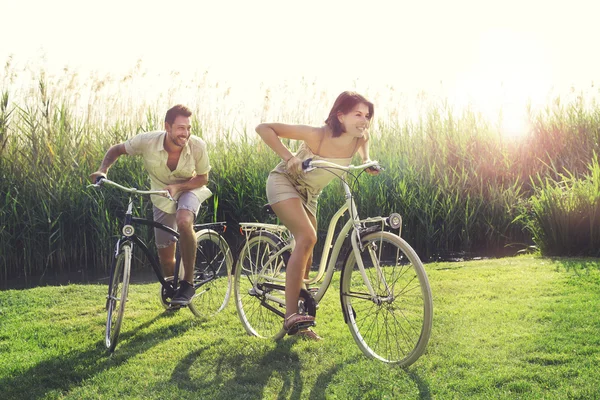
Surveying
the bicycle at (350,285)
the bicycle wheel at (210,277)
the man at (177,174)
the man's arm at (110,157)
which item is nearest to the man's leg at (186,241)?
the man at (177,174)

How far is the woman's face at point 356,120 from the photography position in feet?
14.2

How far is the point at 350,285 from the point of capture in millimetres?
5102

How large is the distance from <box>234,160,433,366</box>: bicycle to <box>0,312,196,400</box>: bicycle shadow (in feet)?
2.40

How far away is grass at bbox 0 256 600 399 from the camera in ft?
13.1

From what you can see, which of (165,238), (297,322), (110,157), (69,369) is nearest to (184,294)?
(165,238)

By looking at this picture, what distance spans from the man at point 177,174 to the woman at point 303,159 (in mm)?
987

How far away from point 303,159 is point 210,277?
1.68m

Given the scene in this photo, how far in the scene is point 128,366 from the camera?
454 centimetres

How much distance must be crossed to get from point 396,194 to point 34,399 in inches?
226

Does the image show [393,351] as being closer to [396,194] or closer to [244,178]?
[396,194]

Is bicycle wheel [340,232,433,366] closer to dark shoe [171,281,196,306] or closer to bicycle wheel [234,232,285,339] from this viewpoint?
bicycle wheel [234,232,285,339]

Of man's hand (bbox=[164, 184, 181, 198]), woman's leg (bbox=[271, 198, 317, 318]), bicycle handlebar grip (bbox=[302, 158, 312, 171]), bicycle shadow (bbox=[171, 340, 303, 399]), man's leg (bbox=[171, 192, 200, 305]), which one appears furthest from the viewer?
man's hand (bbox=[164, 184, 181, 198])

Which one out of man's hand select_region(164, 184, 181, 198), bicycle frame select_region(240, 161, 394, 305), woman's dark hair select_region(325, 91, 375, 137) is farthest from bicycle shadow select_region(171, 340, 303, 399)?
woman's dark hair select_region(325, 91, 375, 137)

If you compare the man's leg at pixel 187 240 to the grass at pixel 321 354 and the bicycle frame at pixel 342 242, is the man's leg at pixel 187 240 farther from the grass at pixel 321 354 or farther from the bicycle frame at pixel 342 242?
the bicycle frame at pixel 342 242
